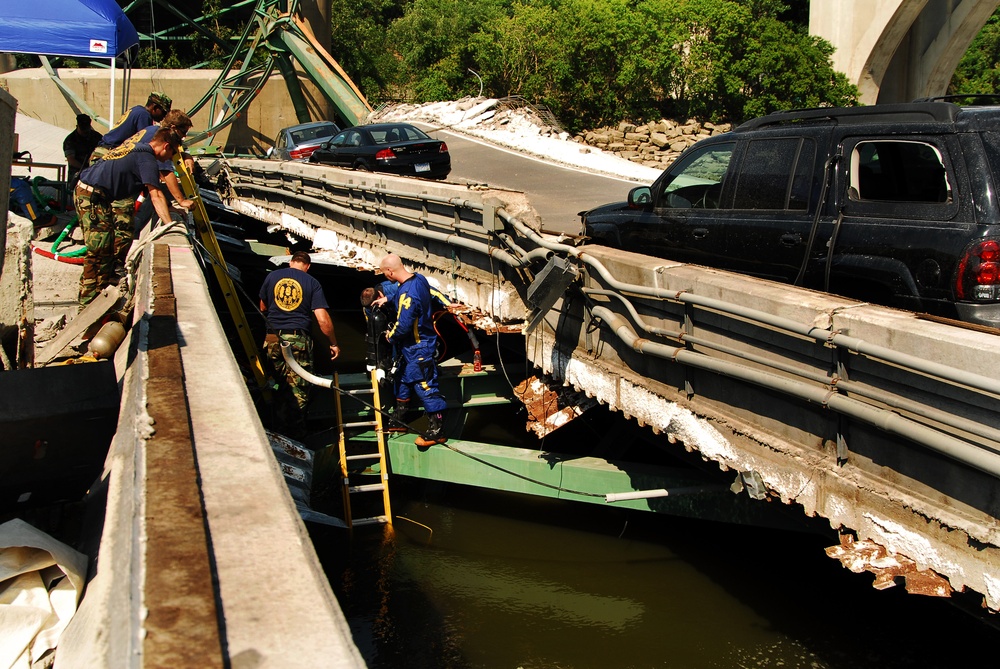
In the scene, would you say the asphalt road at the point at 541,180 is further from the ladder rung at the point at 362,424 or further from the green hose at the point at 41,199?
the green hose at the point at 41,199

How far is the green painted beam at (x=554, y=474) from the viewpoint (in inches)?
274

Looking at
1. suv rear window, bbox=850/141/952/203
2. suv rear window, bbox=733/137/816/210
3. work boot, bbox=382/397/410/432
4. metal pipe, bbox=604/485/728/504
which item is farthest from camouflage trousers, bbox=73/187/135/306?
suv rear window, bbox=850/141/952/203

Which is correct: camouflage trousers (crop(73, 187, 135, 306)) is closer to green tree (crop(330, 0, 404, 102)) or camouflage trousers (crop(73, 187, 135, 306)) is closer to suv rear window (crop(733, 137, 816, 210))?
suv rear window (crop(733, 137, 816, 210))

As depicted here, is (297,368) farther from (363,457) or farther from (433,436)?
(433,436)

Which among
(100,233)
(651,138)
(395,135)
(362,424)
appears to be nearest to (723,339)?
(362,424)

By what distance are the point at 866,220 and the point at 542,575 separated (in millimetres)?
3998

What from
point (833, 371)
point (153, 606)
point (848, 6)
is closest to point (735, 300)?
point (833, 371)

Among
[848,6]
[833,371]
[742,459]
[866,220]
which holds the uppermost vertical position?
[848,6]

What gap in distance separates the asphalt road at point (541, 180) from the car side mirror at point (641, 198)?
4.07 m

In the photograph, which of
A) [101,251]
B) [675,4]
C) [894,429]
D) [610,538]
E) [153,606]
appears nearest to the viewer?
[153,606]

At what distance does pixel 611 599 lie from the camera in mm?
7242

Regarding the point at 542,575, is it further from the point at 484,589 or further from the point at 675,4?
the point at 675,4

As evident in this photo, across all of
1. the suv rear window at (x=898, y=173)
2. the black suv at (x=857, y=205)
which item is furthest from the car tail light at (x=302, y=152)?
the suv rear window at (x=898, y=173)

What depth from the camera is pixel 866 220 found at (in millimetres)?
5758
